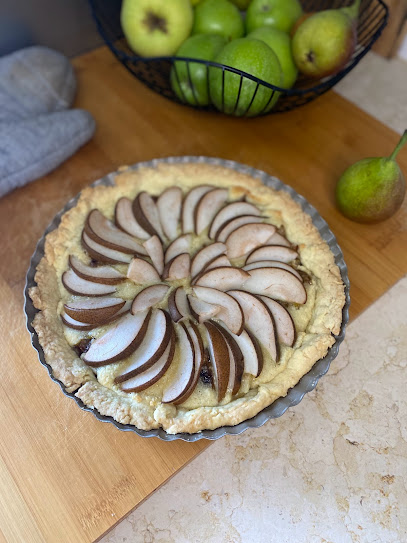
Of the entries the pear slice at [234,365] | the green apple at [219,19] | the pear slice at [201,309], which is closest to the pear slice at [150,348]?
the pear slice at [201,309]

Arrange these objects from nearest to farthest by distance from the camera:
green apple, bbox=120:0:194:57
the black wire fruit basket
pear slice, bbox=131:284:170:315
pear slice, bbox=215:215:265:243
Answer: pear slice, bbox=131:284:170:315
pear slice, bbox=215:215:265:243
the black wire fruit basket
green apple, bbox=120:0:194:57

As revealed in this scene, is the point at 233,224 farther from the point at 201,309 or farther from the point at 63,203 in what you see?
the point at 63,203

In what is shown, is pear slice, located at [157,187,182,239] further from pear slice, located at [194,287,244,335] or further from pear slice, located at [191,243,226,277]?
pear slice, located at [194,287,244,335]

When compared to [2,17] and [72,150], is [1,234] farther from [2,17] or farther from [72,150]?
[2,17]

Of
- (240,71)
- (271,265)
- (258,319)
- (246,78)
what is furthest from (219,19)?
(258,319)

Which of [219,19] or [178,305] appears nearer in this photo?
[178,305]

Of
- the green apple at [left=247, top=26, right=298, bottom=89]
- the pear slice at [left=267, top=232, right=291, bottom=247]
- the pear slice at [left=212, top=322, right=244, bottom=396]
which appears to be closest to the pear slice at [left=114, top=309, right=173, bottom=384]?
the pear slice at [left=212, top=322, right=244, bottom=396]
